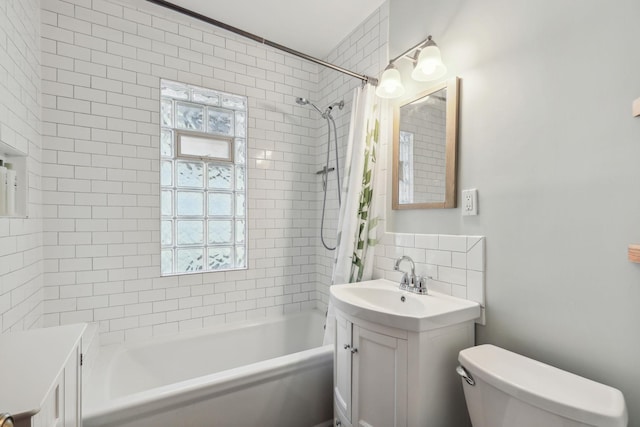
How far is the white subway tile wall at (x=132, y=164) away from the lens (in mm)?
1892

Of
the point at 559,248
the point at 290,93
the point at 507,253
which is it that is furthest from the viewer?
the point at 290,93

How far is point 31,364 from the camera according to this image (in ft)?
2.66

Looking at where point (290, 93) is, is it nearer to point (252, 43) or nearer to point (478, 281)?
point (252, 43)

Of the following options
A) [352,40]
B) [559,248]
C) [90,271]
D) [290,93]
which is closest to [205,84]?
[290,93]

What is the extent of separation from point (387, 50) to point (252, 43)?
1.20 m

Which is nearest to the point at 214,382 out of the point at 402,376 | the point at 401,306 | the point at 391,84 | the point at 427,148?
the point at 402,376

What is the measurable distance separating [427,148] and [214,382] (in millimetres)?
1722

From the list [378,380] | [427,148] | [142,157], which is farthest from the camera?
[142,157]

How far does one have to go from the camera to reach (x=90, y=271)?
1.98 m

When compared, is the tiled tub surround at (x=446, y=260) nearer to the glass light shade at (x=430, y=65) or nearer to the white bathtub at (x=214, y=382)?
the white bathtub at (x=214, y=382)

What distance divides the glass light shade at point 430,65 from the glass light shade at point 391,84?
142 millimetres

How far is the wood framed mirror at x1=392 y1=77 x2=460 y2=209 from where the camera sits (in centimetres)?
155

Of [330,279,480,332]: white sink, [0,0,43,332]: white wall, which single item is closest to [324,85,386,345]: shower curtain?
[330,279,480,332]: white sink

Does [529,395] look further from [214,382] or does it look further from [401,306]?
[214,382]
